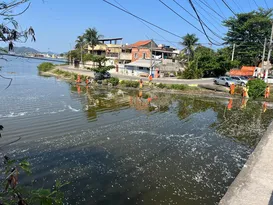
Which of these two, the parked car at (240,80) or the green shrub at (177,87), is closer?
the parked car at (240,80)

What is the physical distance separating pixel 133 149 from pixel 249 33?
1992 inches

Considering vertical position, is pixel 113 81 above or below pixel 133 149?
above

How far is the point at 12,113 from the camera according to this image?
18344 millimetres

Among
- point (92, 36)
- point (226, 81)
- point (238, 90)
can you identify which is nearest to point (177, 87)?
point (226, 81)

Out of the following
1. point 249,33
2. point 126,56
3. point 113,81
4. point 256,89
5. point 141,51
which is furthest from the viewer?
point 126,56

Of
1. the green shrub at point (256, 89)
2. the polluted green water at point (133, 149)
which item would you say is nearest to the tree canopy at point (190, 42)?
the green shrub at point (256, 89)

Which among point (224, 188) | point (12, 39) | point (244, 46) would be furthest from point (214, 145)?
point (244, 46)

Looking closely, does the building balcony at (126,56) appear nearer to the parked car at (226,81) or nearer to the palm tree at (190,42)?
the palm tree at (190,42)

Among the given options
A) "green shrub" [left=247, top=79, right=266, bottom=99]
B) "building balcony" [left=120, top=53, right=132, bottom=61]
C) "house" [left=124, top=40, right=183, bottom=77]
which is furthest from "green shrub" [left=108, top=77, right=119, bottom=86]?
"building balcony" [left=120, top=53, right=132, bottom=61]

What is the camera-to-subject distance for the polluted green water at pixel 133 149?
8.00 metres

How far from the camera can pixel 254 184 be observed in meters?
7.62

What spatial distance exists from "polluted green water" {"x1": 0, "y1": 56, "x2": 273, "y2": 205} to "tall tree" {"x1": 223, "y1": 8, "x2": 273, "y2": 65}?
115ft

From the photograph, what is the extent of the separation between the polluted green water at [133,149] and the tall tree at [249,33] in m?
35.0

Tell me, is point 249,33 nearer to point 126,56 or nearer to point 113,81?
A: point 126,56
